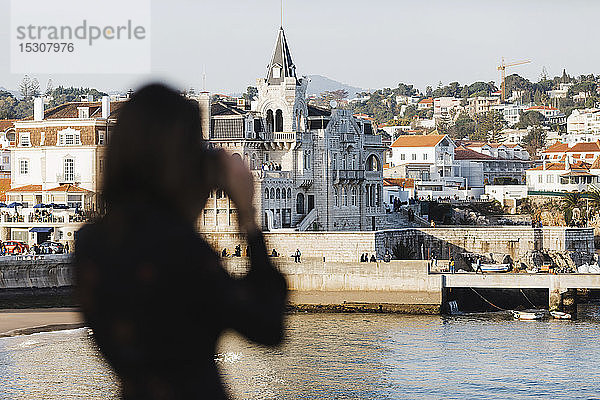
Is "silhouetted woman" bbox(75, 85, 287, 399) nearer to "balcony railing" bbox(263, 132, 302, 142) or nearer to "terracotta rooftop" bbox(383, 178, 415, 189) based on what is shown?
"balcony railing" bbox(263, 132, 302, 142)

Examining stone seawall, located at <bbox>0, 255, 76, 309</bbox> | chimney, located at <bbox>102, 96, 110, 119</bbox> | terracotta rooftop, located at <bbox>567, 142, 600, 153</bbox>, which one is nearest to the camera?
stone seawall, located at <bbox>0, 255, 76, 309</bbox>

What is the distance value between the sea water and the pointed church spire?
2390 cm

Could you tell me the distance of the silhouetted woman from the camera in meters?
3.39

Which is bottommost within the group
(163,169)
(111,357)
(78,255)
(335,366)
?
(335,366)

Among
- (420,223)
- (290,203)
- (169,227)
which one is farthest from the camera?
(420,223)

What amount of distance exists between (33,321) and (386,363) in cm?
1456

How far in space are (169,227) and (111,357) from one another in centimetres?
44

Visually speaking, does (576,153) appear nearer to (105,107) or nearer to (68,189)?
(105,107)

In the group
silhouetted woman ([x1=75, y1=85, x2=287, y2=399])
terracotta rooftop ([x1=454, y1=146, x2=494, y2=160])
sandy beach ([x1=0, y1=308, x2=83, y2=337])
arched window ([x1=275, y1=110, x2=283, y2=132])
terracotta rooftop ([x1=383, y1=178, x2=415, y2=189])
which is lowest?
sandy beach ([x1=0, y1=308, x2=83, y2=337])

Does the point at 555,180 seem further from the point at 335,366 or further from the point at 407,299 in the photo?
the point at 335,366

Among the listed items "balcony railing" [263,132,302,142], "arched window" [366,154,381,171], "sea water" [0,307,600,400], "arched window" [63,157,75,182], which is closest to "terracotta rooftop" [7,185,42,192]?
"arched window" [63,157,75,182]

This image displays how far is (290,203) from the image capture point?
6003cm

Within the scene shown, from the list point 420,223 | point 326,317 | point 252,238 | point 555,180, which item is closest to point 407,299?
point 326,317

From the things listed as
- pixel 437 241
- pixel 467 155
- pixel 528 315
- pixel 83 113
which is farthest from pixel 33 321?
pixel 467 155
